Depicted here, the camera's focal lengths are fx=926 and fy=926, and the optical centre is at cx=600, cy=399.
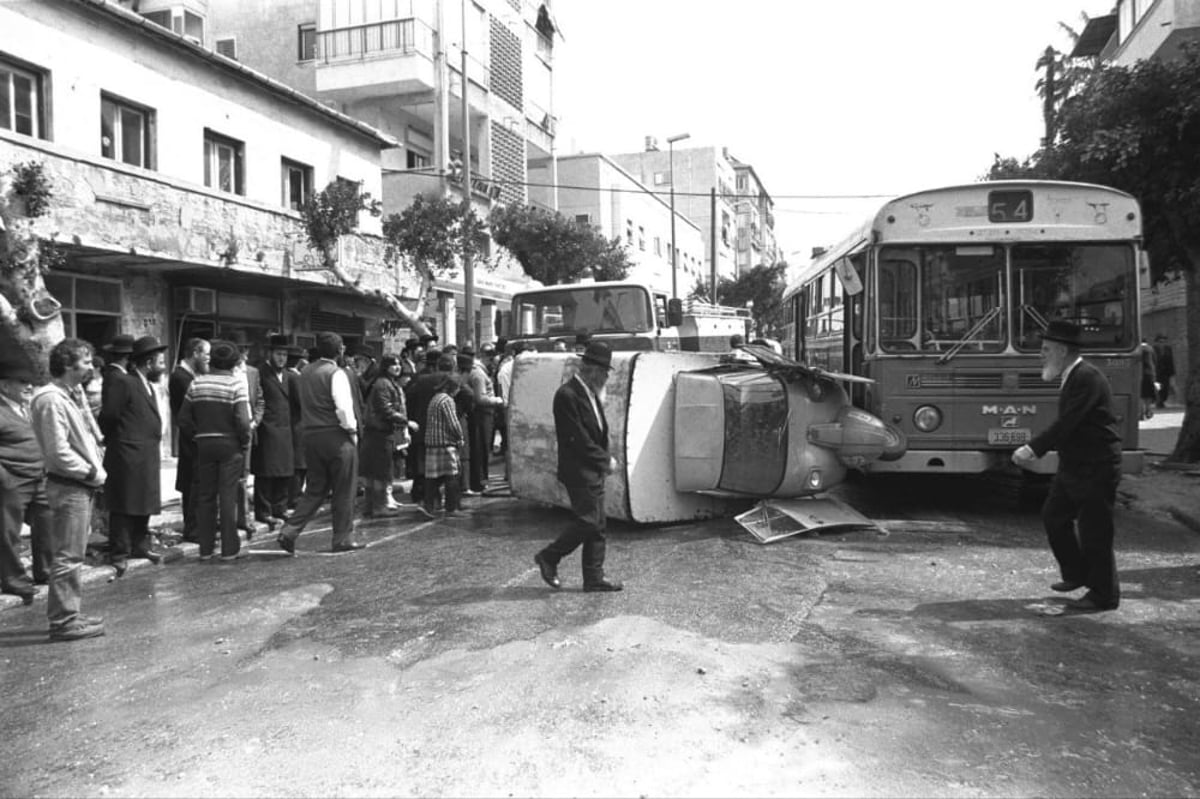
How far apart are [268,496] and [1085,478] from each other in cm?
762

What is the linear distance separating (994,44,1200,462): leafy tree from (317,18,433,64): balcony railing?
17817mm

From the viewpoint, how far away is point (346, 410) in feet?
25.7

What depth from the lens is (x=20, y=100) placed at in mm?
13039

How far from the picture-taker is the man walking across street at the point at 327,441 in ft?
25.7

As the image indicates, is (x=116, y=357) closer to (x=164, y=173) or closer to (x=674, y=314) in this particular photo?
(x=674, y=314)

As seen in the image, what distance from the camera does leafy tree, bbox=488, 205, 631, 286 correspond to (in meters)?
24.5

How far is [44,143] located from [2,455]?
8.47 m

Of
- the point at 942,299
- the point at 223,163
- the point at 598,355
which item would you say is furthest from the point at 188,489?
the point at 223,163

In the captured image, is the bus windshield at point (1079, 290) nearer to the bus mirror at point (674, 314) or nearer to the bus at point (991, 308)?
the bus at point (991, 308)

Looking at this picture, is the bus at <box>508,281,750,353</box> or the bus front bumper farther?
the bus at <box>508,281,750,353</box>

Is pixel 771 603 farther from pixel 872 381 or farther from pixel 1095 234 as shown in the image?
pixel 1095 234

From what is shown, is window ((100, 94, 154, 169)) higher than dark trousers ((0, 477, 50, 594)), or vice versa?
window ((100, 94, 154, 169))

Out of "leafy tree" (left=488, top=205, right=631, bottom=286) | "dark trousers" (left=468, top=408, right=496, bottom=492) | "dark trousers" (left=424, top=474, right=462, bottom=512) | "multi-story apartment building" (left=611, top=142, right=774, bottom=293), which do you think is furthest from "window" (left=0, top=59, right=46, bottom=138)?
"multi-story apartment building" (left=611, top=142, right=774, bottom=293)

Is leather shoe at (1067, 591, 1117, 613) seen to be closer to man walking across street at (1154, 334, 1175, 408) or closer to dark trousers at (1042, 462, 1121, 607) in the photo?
dark trousers at (1042, 462, 1121, 607)
